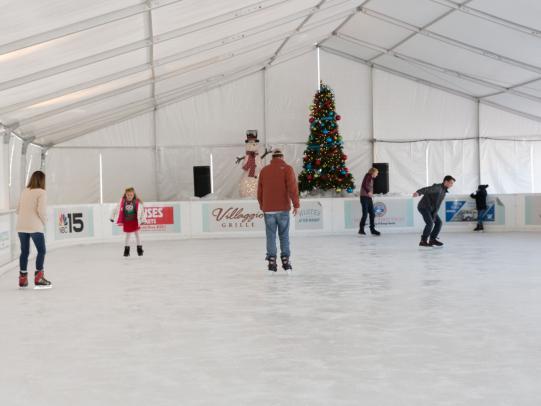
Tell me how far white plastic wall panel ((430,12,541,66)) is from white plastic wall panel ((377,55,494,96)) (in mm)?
3032

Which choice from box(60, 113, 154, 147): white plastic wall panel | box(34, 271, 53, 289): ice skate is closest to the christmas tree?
box(60, 113, 154, 147): white plastic wall panel

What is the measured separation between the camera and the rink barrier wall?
1495 cm

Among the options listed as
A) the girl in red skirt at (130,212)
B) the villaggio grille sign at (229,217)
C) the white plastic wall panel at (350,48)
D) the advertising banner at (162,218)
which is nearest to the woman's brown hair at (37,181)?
the girl in red skirt at (130,212)

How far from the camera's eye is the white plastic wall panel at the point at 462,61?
1470 centimetres

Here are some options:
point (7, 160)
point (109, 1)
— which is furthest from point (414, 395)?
point (7, 160)

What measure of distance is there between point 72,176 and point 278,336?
13.7 meters

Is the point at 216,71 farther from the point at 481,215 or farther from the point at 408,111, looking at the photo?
the point at 481,215

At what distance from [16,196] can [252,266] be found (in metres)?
6.73

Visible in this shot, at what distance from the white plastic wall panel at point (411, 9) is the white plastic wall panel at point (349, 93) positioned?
14.4 feet

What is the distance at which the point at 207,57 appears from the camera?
502 inches

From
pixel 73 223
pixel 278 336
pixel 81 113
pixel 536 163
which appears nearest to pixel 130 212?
pixel 73 223

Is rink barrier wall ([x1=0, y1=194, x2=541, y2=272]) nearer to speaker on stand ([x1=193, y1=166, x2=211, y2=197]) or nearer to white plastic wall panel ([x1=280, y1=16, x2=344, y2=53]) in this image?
speaker on stand ([x1=193, y1=166, x2=211, y2=197])

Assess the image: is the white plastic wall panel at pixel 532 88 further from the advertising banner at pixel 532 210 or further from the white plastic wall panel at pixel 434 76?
the advertising banner at pixel 532 210

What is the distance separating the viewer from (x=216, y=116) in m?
18.2
